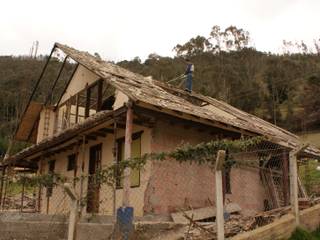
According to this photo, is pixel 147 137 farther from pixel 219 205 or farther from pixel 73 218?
pixel 219 205

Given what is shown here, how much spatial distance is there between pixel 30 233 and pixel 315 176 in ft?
49.9

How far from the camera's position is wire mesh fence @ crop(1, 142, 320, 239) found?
26.2 feet

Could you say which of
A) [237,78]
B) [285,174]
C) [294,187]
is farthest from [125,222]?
[237,78]

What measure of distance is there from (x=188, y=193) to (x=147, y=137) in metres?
2.07

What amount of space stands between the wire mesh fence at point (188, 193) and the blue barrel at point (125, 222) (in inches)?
0.9

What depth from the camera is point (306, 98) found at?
37.7 meters

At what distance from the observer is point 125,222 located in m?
8.56

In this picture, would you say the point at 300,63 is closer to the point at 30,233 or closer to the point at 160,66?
the point at 160,66

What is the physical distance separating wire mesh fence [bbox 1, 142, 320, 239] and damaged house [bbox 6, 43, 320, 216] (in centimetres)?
3

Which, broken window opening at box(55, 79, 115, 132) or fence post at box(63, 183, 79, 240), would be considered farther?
broken window opening at box(55, 79, 115, 132)

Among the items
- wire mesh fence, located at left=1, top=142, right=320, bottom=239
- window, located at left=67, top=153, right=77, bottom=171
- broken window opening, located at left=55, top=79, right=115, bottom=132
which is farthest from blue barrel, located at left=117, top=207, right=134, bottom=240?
window, located at left=67, top=153, right=77, bottom=171

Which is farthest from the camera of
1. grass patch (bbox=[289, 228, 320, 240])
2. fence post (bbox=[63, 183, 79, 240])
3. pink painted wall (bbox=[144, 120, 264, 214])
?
pink painted wall (bbox=[144, 120, 264, 214])

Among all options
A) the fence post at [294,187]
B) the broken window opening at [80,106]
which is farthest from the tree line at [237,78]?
the fence post at [294,187]

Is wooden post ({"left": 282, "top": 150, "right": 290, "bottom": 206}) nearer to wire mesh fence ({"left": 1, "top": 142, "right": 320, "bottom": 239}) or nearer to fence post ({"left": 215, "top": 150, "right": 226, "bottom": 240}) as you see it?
wire mesh fence ({"left": 1, "top": 142, "right": 320, "bottom": 239})
